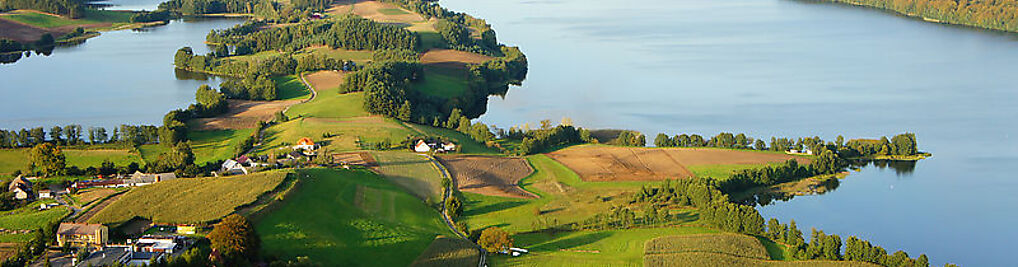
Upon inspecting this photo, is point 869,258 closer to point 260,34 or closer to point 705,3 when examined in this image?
point 260,34

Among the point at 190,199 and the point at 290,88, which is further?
the point at 290,88

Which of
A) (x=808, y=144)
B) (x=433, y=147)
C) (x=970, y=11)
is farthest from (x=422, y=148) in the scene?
→ (x=970, y=11)

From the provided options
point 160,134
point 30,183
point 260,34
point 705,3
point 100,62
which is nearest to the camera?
point 30,183

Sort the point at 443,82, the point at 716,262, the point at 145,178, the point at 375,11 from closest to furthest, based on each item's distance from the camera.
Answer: the point at 716,262 < the point at 145,178 < the point at 443,82 < the point at 375,11

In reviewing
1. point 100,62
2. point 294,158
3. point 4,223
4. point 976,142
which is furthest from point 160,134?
point 976,142

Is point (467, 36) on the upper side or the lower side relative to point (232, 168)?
upper

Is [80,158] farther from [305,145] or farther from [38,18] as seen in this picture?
[38,18]

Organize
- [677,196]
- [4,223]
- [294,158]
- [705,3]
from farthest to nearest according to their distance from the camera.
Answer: [705,3] → [294,158] → [677,196] → [4,223]
